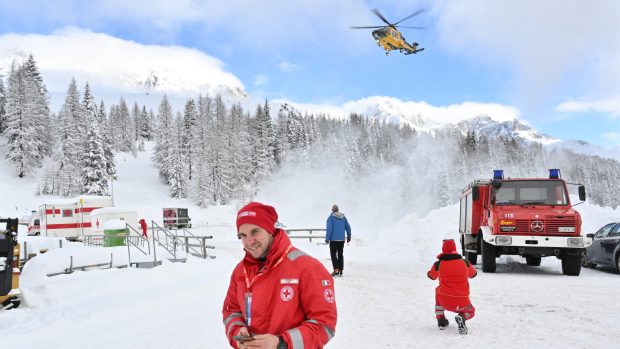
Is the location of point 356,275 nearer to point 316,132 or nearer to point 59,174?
point 59,174

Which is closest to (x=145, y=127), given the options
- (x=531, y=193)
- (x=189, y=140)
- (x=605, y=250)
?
(x=189, y=140)

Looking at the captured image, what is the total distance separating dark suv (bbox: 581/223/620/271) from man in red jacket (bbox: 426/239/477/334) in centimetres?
803

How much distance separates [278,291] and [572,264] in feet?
40.2

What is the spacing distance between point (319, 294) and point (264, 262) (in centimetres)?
41

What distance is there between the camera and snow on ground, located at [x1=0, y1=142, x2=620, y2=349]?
6277mm

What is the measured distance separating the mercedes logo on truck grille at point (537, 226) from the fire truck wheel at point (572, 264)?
101cm

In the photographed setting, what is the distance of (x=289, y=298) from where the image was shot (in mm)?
2627

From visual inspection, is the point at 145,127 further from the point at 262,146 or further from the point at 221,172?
the point at 221,172

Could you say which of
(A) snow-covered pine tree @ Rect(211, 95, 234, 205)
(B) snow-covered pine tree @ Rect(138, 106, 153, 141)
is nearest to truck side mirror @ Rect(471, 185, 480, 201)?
(A) snow-covered pine tree @ Rect(211, 95, 234, 205)

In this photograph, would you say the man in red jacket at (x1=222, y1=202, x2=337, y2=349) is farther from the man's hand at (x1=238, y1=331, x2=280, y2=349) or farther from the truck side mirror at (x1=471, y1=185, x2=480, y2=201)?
the truck side mirror at (x1=471, y1=185, x2=480, y2=201)

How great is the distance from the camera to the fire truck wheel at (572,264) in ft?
40.3

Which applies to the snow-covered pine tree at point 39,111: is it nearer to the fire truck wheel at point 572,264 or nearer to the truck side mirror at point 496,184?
the truck side mirror at point 496,184

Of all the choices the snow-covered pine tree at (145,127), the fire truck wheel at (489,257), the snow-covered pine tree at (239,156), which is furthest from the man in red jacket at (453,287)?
the snow-covered pine tree at (145,127)

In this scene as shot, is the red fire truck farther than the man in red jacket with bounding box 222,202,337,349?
Yes
